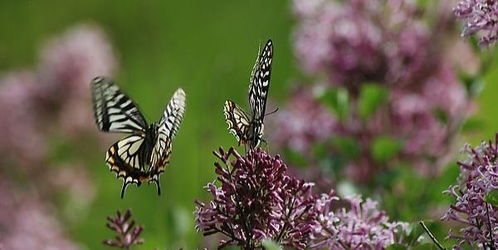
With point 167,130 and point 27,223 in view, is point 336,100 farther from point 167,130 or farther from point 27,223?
point 27,223

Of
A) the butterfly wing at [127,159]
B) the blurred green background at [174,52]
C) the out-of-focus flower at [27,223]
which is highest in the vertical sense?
the blurred green background at [174,52]

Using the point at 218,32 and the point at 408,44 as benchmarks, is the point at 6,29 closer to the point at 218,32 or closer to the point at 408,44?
the point at 218,32

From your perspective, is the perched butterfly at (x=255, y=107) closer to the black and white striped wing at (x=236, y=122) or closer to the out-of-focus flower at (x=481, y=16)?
the black and white striped wing at (x=236, y=122)

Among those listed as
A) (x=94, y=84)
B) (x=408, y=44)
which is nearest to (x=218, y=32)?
(x=408, y=44)

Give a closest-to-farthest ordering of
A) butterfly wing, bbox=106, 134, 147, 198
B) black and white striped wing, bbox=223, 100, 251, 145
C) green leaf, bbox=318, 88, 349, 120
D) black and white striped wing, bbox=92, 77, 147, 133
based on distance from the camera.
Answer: black and white striped wing, bbox=223, 100, 251, 145, butterfly wing, bbox=106, 134, 147, 198, black and white striped wing, bbox=92, 77, 147, 133, green leaf, bbox=318, 88, 349, 120

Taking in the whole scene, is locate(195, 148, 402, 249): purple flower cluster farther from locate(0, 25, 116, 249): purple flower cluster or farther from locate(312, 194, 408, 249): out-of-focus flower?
locate(0, 25, 116, 249): purple flower cluster

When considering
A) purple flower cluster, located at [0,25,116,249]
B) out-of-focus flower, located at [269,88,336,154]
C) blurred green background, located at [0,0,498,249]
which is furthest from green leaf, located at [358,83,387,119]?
blurred green background, located at [0,0,498,249]

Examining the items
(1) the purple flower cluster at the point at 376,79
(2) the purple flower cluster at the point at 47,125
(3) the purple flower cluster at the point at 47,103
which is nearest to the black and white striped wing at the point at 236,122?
(1) the purple flower cluster at the point at 376,79
